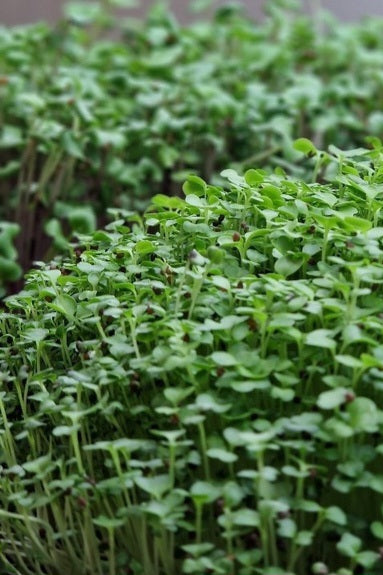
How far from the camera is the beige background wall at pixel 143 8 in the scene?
4473mm

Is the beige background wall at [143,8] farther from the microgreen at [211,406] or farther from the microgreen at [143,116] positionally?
the microgreen at [211,406]

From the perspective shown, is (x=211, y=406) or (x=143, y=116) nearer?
(x=211, y=406)

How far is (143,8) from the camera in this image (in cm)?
465

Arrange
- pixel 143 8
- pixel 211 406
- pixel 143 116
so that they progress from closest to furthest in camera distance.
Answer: pixel 211 406 → pixel 143 116 → pixel 143 8

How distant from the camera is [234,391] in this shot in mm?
1077

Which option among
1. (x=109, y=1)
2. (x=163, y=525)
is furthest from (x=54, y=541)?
(x=109, y=1)

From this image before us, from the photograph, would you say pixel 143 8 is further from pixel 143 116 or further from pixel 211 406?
pixel 211 406

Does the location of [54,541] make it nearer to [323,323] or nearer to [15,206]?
[323,323]

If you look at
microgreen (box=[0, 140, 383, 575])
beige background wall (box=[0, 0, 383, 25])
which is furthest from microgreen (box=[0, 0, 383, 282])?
beige background wall (box=[0, 0, 383, 25])

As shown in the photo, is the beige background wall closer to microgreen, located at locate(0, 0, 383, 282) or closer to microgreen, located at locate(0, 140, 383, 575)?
microgreen, located at locate(0, 0, 383, 282)

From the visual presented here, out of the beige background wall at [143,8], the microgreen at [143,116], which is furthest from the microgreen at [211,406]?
the beige background wall at [143,8]

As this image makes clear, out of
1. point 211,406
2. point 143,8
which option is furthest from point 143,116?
point 143,8

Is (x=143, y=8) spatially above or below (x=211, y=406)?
above

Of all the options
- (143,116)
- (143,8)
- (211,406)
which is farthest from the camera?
(143,8)
